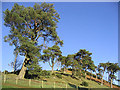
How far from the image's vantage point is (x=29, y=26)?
27.5 meters

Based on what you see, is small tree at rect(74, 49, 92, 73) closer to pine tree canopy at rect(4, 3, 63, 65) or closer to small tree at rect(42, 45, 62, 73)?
small tree at rect(42, 45, 62, 73)

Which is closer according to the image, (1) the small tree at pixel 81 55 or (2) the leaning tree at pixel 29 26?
(2) the leaning tree at pixel 29 26

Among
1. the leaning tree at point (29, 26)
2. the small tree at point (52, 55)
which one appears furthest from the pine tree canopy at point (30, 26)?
the small tree at point (52, 55)

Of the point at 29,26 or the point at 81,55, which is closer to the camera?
the point at 29,26

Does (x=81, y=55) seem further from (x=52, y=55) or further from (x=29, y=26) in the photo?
(x=29, y=26)

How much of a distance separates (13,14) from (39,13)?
5.36 m

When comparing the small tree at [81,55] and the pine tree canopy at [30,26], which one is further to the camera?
the small tree at [81,55]

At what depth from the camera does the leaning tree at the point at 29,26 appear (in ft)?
79.2

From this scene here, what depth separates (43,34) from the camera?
2866 cm

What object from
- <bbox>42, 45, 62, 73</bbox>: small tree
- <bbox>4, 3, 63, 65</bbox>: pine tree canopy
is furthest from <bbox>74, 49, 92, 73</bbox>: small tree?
<bbox>4, 3, 63, 65</bbox>: pine tree canopy

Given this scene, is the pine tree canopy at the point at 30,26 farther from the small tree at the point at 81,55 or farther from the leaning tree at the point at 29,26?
the small tree at the point at 81,55

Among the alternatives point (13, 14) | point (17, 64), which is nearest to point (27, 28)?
point (13, 14)

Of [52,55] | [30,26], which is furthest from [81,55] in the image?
[30,26]

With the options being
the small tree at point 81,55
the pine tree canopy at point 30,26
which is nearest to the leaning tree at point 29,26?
the pine tree canopy at point 30,26
